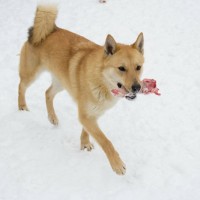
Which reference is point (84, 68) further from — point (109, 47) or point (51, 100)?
point (51, 100)

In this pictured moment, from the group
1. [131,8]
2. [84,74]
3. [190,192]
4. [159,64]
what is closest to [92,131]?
[84,74]

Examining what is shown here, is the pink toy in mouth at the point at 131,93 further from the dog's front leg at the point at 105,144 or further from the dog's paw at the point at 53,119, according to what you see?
the dog's paw at the point at 53,119

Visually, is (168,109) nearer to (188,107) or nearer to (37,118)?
(188,107)

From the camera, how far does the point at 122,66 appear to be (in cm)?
377

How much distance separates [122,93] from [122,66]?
319mm

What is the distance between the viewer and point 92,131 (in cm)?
405

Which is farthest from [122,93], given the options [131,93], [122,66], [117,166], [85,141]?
[85,141]

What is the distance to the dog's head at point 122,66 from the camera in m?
3.68

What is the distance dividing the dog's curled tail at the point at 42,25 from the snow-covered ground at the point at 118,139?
1.23 metres

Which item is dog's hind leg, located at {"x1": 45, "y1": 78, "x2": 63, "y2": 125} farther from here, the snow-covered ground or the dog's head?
the dog's head

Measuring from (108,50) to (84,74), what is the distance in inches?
18.5

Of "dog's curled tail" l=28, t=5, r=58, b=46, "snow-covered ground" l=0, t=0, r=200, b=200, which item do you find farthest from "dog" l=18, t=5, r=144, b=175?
"snow-covered ground" l=0, t=0, r=200, b=200

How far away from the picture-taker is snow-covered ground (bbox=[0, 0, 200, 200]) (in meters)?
3.91

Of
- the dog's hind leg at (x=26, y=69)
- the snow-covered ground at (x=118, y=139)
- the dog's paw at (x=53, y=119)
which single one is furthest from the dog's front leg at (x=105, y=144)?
the dog's hind leg at (x=26, y=69)
